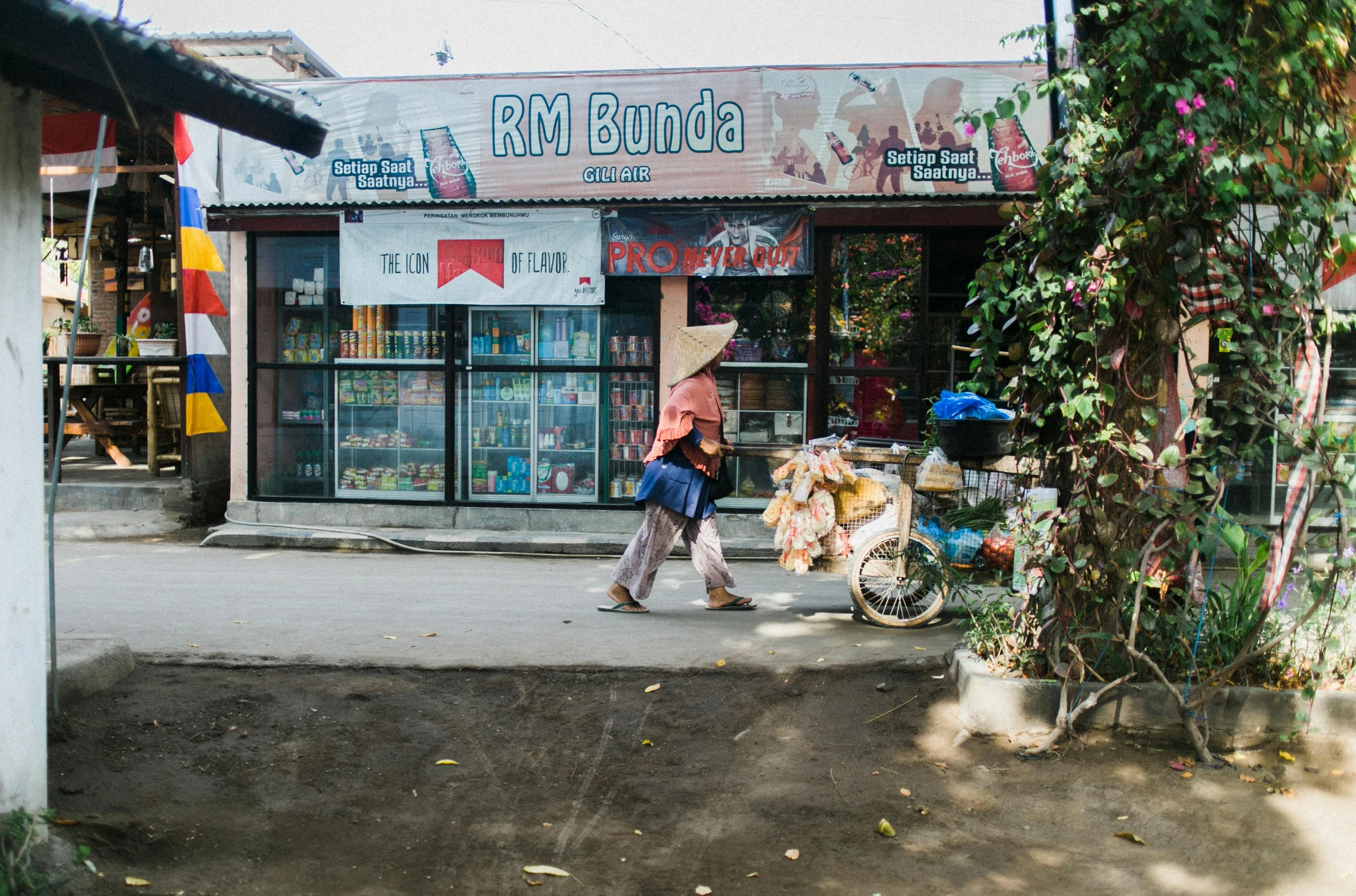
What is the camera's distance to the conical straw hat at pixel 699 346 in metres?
7.65

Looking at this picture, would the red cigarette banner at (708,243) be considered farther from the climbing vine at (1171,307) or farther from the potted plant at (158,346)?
the climbing vine at (1171,307)

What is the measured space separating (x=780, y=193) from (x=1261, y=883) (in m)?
8.16

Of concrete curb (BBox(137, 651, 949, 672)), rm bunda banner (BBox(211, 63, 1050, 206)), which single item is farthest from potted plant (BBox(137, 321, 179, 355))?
concrete curb (BBox(137, 651, 949, 672))

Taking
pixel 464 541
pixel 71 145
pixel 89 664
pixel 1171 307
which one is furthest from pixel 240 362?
pixel 1171 307

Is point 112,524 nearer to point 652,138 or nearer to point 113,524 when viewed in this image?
point 113,524

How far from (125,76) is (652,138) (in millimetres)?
8158

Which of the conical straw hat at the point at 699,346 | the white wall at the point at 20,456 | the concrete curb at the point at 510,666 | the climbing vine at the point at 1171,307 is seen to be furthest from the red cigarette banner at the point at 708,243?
the white wall at the point at 20,456

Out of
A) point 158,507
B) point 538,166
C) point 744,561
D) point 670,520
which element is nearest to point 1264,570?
point 670,520

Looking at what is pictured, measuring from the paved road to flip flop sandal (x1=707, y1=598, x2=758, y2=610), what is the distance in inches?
3.9

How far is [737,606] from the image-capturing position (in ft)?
25.8

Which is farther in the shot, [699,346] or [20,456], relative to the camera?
[699,346]

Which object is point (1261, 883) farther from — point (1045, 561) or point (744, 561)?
point (744, 561)

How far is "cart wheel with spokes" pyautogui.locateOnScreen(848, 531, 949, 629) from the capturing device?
22.9ft

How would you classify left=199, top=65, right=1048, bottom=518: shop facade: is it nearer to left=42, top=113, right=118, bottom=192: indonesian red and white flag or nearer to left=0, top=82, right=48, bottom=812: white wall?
left=42, top=113, right=118, bottom=192: indonesian red and white flag
